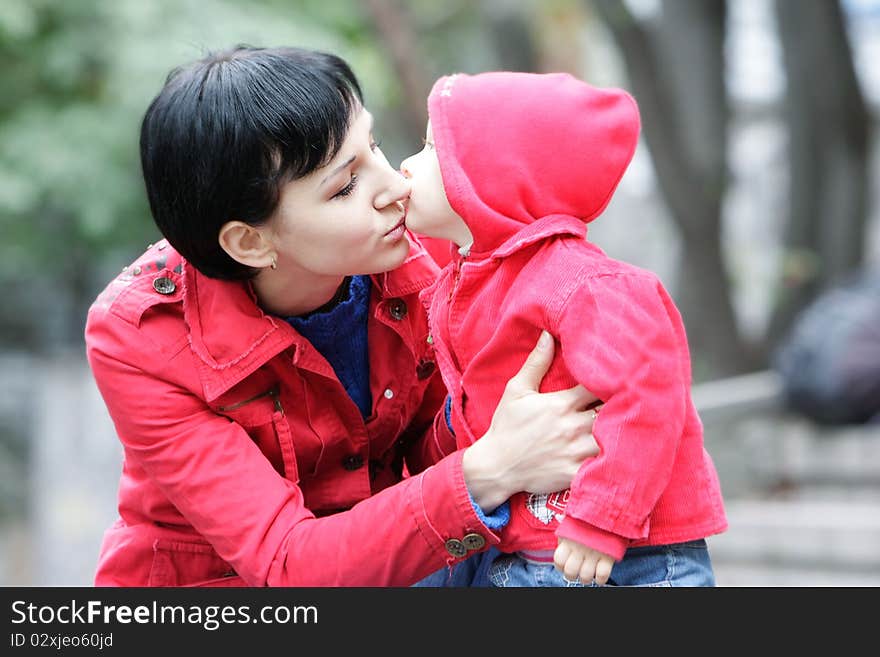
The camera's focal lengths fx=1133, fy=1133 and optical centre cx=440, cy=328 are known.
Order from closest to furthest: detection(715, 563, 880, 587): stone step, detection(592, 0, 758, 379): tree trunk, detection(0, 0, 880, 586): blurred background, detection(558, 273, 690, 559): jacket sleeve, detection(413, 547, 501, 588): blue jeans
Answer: detection(558, 273, 690, 559): jacket sleeve → detection(413, 547, 501, 588): blue jeans → detection(715, 563, 880, 587): stone step → detection(0, 0, 880, 586): blurred background → detection(592, 0, 758, 379): tree trunk

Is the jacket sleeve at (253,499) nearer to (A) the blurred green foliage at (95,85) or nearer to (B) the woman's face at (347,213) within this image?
(B) the woman's face at (347,213)

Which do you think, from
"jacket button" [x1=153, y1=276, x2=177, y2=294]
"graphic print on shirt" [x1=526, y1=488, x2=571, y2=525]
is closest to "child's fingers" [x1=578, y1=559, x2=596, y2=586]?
"graphic print on shirt" [x1=526, y1=488, x2=571, y2=525]

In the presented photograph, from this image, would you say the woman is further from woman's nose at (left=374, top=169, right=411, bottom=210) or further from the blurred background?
the blurred background

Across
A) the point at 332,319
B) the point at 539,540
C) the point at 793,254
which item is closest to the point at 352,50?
the point at 793,254

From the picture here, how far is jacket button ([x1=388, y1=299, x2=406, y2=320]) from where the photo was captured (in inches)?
79.6

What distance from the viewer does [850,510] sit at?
16.4ft

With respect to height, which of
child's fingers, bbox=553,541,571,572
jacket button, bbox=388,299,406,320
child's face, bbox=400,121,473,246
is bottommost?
child's fingers, bbox=553,541,571,572

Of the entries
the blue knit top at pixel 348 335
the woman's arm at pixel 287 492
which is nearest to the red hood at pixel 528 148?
the woman's arm at pixel 287 492

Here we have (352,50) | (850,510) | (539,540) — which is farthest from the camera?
(352,50)

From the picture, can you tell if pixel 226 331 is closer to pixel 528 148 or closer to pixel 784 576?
pixel 528 148

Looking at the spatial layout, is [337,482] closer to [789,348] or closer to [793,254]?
[789,348]

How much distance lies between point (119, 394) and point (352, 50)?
14.9ft

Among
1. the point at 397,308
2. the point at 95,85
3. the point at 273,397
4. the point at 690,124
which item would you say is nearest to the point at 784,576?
the point at 690,124

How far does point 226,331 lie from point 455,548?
1.72ft
